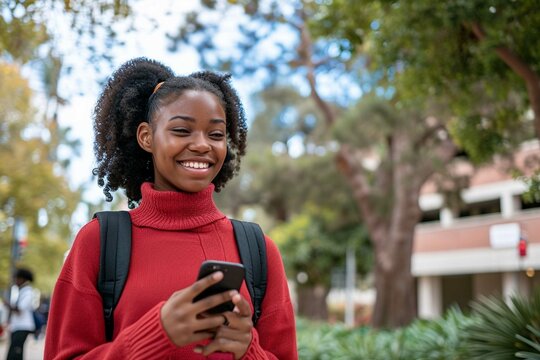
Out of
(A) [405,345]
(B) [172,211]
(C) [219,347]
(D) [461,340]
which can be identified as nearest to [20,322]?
(A) [405,345]

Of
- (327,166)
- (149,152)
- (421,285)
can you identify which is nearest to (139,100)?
(149,152)

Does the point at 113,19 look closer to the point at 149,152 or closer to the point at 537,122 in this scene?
the point at 149,152

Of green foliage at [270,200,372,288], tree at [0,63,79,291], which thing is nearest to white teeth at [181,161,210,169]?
tree at [0,63,79,291]

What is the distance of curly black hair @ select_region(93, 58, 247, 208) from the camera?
2258 millimetres

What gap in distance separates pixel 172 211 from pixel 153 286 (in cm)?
27

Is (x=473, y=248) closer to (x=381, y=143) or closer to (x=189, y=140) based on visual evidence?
(x=381, y=143)

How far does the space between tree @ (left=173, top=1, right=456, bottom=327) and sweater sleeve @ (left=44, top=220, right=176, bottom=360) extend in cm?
1074

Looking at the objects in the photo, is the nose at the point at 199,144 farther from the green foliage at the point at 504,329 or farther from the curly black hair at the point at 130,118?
the green foliage at the point at 504,329

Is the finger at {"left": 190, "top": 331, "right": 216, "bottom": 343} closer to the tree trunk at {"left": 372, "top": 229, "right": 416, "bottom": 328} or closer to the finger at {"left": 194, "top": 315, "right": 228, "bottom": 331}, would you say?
the finger at {"left": 194, "top": 315, "right": 228, "bottom": 331}

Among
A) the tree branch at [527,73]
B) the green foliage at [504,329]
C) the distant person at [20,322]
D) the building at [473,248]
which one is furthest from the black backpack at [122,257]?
the building at [473,248]

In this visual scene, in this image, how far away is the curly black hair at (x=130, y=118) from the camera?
7.41 ft

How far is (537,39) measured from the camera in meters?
6.92

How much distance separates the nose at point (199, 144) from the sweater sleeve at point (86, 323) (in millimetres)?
369

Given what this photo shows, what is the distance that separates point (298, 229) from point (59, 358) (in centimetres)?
2076
